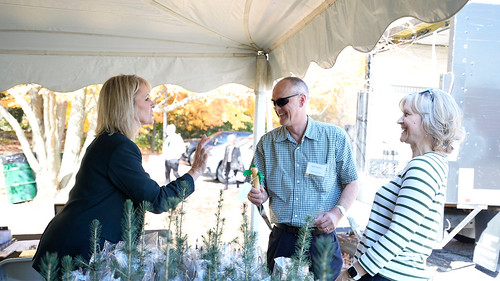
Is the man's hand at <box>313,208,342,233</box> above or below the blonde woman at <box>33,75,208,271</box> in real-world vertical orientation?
below

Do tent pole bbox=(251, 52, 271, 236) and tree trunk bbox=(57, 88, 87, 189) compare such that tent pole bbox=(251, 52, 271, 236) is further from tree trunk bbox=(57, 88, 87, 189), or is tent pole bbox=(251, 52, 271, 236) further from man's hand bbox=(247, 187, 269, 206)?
tree trunk bbox=(57, 88, 87, 189)

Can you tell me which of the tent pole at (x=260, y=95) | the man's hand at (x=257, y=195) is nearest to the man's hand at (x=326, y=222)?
the man's hand at (x=257, y=195)

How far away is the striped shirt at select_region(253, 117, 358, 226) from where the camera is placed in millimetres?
2416

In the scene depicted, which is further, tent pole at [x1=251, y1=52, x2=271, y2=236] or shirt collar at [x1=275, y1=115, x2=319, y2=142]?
tent pole at [x1=251, y1=52, x2=271, y2=236]

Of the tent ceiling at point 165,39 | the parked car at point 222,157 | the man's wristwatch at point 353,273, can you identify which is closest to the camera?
the man's wristwatch at point 353,273

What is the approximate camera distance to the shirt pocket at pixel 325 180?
2.42 m

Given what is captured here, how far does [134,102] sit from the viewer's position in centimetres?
190

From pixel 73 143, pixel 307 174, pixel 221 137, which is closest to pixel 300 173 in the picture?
pixel 307 174

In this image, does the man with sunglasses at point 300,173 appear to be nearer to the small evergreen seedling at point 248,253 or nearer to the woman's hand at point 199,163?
the woman's hand at point 199,163

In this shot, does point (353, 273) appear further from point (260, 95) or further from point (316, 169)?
point (260, 95)

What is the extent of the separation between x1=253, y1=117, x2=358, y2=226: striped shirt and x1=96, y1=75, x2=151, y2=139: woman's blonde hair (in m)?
0.99

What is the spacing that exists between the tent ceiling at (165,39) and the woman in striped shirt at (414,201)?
1.95 feet

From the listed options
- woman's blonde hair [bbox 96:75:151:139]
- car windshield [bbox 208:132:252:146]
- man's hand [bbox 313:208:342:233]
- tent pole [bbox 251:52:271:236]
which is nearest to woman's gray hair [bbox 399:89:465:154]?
man's hand [bbox 313:208:342:233]

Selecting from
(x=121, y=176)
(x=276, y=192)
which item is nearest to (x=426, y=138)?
(x=276, y=192)
